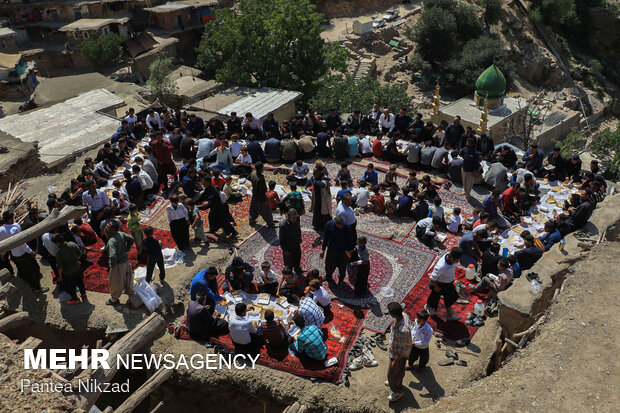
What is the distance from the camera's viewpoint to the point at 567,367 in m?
6.82

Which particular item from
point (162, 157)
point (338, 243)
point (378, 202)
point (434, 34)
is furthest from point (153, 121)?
point (434, 34)

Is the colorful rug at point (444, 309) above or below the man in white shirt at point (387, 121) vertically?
below

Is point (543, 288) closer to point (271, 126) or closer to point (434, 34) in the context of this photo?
point (271, 126)

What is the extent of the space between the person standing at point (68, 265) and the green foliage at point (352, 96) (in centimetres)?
1579

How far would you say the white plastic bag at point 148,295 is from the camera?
32.1 feet

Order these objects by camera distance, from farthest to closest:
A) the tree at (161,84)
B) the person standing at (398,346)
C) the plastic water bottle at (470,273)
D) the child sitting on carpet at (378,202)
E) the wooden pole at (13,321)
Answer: the tree at (161,84)
the child sitting on carpet at (378,202)
the plastic water bottle at (470,273)
the wooden pole at (13,321)
the person standing at (398,346)

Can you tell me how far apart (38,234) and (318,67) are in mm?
17815

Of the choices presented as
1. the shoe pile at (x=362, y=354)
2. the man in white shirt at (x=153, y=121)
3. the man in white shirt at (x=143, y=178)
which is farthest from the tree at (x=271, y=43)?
the shoe pile at (x=362, y=354)

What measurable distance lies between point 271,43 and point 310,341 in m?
18.4

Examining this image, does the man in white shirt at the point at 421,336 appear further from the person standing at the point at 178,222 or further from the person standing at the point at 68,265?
the person standing at the point at 68,265

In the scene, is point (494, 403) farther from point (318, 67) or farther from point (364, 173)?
point (318, 67)

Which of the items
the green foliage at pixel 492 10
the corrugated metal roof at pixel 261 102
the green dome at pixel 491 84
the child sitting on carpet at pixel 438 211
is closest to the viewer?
the child sitting on carpet at pixel 438 211

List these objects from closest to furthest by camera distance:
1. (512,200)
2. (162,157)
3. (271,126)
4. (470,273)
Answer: (470,273) < (512,200) < (162,157) < (271,126)

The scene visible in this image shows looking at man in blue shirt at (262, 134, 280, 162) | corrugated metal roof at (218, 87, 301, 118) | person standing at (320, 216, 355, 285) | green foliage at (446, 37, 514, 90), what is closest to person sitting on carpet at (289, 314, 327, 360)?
person standing at (320, 216, 355, 285)
